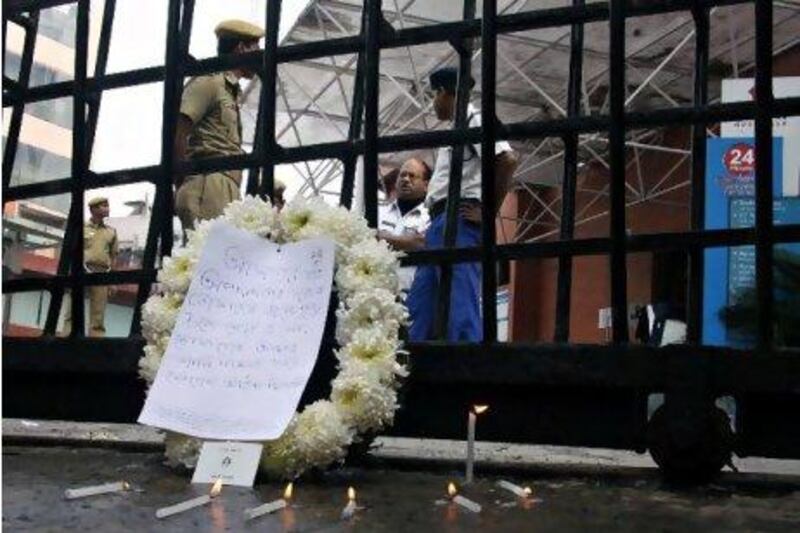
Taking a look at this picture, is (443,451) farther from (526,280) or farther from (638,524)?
(526,280)

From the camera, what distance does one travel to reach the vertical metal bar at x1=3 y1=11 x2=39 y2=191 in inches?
120

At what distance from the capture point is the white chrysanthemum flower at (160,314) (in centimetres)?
235

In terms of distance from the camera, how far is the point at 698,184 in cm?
229

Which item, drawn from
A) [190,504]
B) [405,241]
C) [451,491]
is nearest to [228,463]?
[190,504]

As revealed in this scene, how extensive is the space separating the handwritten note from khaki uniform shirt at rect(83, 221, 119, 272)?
256 inches

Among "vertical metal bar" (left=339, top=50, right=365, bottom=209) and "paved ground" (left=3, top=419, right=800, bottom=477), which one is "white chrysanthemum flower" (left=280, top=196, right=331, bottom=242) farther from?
"paved ground" (left=3, top=419, right=800, bottom=477)

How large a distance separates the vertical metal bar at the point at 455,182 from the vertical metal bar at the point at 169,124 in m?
0.79

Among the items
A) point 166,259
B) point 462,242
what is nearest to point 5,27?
point 166,259

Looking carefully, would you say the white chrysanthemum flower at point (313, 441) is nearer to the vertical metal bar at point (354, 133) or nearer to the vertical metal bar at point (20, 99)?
the vertical metal bar at point (354, 133)

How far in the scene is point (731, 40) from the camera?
7980 millimetres

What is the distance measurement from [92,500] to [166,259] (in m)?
0.75

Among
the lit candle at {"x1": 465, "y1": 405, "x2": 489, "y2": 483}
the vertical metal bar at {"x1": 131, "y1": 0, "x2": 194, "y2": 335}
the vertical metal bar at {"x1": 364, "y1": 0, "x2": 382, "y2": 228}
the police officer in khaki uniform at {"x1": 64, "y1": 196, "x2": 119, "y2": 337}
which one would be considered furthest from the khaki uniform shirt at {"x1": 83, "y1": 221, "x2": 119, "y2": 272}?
the lit candle at {"x1": 465, "y1": 405, "x2": 489, "y2": 483}

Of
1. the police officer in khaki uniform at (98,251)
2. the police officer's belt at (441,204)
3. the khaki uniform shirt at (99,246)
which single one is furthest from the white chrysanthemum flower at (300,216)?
the khaki uniform shirt at (99,246)

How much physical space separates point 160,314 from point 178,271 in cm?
13
